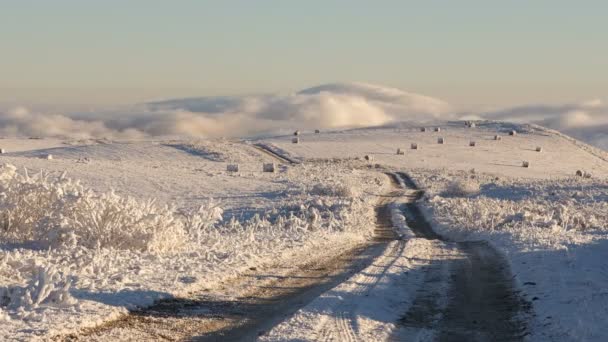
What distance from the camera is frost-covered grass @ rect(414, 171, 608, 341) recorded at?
41.4 ft

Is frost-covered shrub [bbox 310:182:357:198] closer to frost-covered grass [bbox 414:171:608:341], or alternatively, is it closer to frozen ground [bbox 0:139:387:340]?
frozen ground [bbox 0:139:387:340]

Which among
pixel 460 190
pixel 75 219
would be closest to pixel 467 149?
pixel 460 190

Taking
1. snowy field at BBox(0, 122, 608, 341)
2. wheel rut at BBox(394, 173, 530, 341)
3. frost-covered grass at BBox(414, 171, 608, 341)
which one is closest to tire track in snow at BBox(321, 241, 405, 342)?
snowy field at BBox(0, 122, 608, 341)

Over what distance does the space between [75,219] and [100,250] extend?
200 cm

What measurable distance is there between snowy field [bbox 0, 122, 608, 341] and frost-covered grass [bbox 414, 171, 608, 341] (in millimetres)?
58

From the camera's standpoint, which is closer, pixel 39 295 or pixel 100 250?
pixel 39 295

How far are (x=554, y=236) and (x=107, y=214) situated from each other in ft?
43.8

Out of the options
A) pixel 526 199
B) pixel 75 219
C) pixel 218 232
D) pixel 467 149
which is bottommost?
pixel 526 199

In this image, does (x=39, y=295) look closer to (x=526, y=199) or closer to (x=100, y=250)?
(x=100, y=250)

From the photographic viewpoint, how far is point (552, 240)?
917 inches

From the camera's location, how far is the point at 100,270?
48.6ft

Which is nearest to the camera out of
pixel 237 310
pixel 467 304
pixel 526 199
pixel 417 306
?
pixel 237 310

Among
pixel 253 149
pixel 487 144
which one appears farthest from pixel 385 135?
pixel 253 149

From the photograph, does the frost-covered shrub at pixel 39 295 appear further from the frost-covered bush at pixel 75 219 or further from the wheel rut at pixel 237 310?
the frost-covered bush at pixel 75 219
